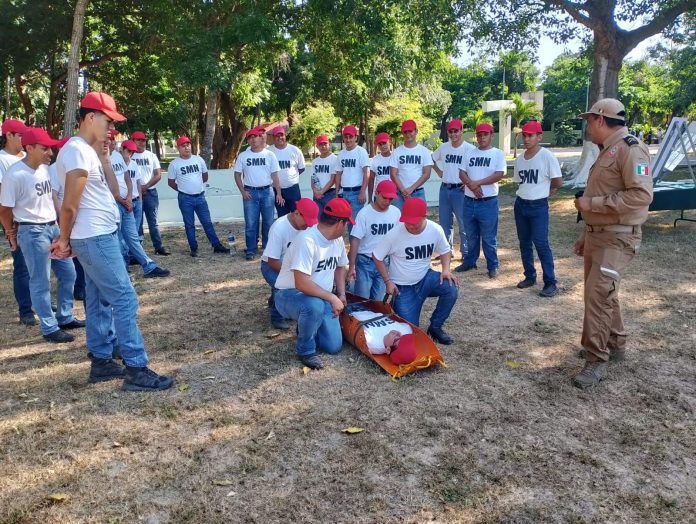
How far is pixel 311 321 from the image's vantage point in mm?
4395

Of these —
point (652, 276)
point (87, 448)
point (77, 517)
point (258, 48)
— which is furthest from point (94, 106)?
point (258, 48)

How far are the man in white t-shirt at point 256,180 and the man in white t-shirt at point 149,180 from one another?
1.45 meters

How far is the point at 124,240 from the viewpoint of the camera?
24.7 feet

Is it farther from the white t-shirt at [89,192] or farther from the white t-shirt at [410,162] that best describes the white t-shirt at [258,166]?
the white t-shirt at [89,192]

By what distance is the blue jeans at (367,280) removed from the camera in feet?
18.1

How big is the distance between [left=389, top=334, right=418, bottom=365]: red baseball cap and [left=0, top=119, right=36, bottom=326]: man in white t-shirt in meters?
3.81

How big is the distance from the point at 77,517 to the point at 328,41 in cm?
1521

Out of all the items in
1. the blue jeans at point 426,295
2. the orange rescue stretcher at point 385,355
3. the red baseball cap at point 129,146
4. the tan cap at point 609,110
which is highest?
the red baseball cap at point 129,146

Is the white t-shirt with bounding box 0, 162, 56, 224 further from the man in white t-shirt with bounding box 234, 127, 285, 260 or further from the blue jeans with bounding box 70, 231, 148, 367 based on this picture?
the man in white t-shirt with bounding box 234, 127, 285, 260

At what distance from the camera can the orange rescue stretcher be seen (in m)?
4.21

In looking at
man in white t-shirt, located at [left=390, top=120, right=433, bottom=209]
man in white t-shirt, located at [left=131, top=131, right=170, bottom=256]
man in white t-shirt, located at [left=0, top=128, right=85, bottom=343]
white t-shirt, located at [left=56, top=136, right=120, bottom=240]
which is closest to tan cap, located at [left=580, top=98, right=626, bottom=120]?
white t-shirt, located at [left=56, top=136, right=120, bottom=240]

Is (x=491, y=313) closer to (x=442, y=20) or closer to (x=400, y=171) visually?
(x=400, y=171)

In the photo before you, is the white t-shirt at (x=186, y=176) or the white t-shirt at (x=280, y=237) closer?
the white t-shirt at (x=280, y=237)

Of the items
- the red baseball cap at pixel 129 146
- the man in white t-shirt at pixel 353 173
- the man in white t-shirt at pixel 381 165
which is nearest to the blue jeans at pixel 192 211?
the red baseball cap at pixel 129 146
